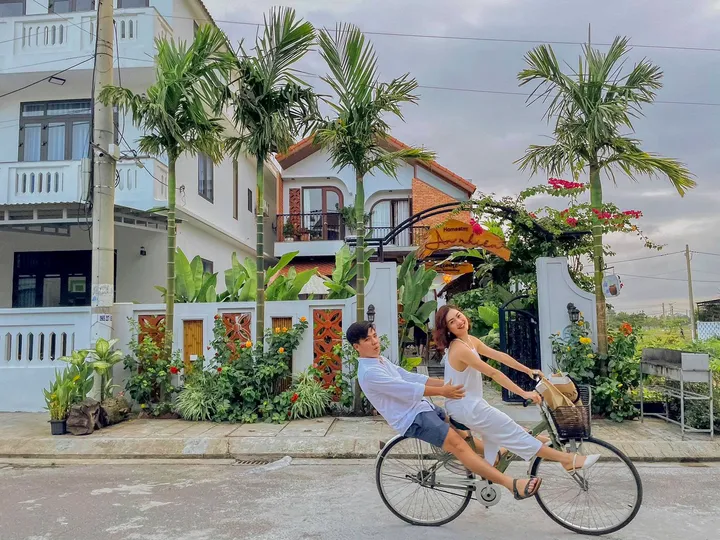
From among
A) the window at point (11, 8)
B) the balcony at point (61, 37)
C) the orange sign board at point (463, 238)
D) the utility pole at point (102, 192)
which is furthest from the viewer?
the window at point (11, 8)

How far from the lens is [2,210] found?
9984 mm

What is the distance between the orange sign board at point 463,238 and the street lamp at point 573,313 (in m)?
1.42

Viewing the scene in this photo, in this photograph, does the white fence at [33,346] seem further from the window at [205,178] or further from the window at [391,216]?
the window at [391,216]

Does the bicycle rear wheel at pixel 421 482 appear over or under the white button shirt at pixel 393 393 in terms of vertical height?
under

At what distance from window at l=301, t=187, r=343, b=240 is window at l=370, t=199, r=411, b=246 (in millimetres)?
1371

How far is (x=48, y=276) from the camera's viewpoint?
1277 cm

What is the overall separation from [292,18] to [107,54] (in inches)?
112

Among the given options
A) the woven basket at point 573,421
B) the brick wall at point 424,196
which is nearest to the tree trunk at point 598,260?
the woven basket at point 573,421

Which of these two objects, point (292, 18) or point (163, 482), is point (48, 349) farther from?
Answer: point (292, 18)

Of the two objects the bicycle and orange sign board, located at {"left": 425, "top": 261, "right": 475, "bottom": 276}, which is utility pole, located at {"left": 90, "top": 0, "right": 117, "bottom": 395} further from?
orange sign board, located at {"left": 425, "top": 261, "right": 475, "bottom": 276}

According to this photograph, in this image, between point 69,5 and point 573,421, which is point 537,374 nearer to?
point 573,421

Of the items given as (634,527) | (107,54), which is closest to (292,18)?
(107,54)

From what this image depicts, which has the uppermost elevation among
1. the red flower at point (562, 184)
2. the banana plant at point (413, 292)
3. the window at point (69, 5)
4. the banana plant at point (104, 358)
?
the window at point (69, 5)

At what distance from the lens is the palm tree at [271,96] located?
8.00 m
